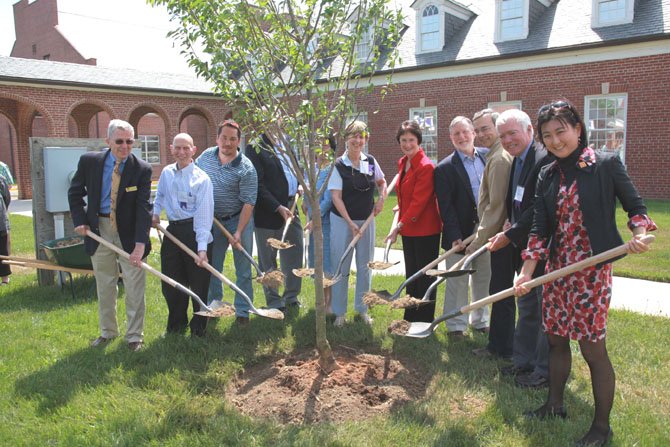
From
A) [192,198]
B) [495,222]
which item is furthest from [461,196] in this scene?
[192,198]

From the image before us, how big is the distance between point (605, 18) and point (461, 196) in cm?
1344

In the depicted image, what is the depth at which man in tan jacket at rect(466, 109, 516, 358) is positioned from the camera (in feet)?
14.1

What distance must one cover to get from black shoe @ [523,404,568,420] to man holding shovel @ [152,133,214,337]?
2.82 m

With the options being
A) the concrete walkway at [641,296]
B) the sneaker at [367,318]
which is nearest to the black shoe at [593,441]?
the sneaker at [367,318]

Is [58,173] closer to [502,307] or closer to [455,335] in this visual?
[455,335]

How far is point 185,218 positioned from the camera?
4855mm

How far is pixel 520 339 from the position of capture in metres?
4.20

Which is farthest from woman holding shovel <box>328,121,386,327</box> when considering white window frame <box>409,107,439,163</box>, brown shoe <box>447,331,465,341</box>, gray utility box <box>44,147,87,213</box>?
white window frame <box>409,107,439,163</box>

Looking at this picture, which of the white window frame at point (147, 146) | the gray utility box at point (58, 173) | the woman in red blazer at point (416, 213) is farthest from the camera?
the white window frame at point (147, 146)

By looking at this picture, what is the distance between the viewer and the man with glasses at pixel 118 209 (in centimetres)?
472

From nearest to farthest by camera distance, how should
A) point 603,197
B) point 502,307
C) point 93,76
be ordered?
point 603,197 < point 502,307 < point 93,76

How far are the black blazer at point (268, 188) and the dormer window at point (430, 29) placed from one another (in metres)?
14.8

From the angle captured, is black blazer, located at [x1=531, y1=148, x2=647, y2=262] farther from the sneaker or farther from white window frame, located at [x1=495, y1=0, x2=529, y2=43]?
white window frame, located at [x1=495, y1=0, x2=529, y2=43]

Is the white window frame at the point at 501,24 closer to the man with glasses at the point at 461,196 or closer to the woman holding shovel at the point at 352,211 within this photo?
the woman holding shovel at the point at 352,211
